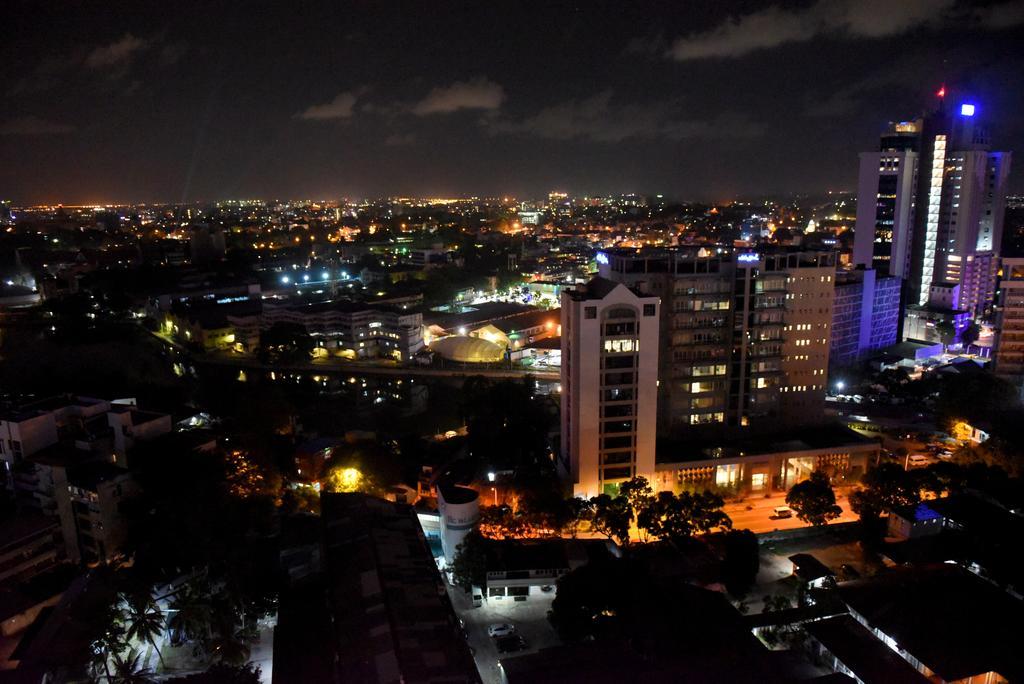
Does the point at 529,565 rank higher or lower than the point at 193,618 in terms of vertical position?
lower

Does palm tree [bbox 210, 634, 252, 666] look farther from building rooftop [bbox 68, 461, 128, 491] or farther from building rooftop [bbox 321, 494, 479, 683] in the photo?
building rooftop [bbox 68, 461, 128, 491]

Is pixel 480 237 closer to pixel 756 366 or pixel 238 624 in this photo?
pixel 756 366

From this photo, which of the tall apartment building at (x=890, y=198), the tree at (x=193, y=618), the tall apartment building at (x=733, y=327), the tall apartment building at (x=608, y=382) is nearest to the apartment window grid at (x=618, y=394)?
the tall apartment building at (x=608, y=382)

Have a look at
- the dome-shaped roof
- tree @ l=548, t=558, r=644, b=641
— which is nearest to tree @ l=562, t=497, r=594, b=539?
tree @ l=548, t=558, r=644, b=641

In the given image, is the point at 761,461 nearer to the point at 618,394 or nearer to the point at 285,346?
the point at 618,394

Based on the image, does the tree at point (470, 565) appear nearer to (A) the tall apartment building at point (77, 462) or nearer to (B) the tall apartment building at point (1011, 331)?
(A) the tall apartment building at point (77, 462)

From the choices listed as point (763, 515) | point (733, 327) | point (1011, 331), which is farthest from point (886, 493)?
point (1011, 331)
